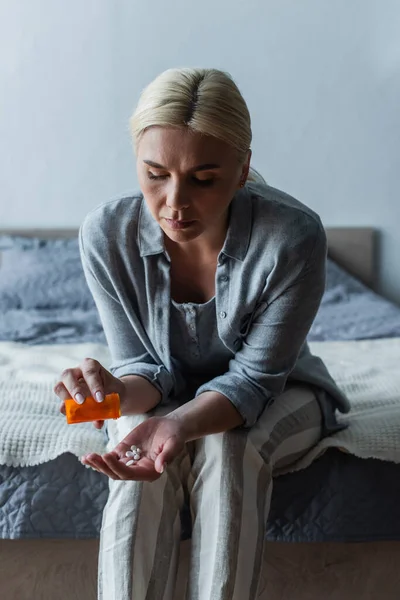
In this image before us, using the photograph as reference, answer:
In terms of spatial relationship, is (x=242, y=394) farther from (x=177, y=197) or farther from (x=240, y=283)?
(x=177, y=197)

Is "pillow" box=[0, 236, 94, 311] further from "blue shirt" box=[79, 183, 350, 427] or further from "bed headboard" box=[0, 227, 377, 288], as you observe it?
"blue shirt" box=[79, 183, 350, 427]

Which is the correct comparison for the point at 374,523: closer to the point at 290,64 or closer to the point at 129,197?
the point at 129,197

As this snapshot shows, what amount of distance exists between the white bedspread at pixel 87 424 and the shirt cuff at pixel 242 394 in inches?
5.8

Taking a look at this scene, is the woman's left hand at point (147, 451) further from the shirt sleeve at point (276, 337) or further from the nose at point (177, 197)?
the nose at point (177, 197)

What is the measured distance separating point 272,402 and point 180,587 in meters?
0.33

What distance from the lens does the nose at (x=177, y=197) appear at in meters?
1.14

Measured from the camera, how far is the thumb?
1112 mm

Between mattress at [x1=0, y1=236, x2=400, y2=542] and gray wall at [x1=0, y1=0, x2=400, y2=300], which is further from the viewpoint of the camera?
gray wall at [x1=0, y1=0, x2=400, y2=300]

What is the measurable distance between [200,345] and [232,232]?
0.19m

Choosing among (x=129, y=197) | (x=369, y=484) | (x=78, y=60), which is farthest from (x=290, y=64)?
(x=369, y=484)

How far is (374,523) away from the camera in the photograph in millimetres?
1343

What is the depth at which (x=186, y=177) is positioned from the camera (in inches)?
44.9

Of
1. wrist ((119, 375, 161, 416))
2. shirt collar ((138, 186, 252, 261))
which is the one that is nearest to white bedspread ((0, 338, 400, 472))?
wrist ((119, 375, 161, 416))

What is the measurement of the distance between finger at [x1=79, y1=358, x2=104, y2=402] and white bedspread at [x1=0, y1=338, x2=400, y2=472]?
20 centimetres
